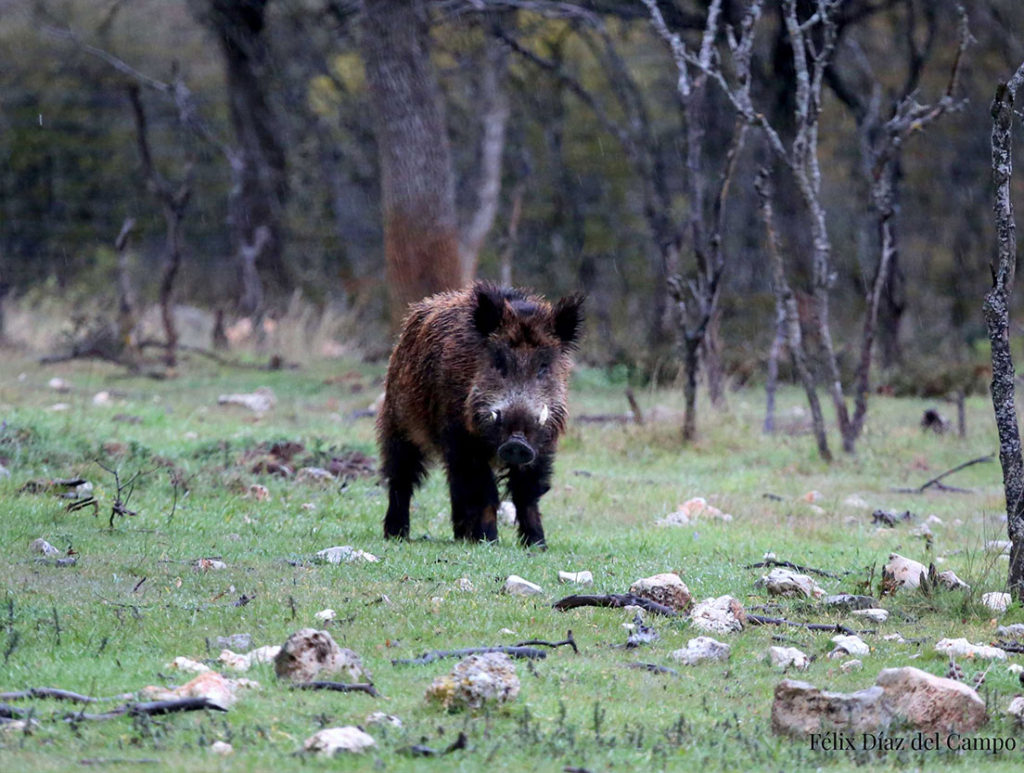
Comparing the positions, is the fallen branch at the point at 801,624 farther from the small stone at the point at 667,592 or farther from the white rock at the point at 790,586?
the white rock at the point at 790,586

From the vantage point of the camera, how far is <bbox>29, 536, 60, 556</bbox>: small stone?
7.57 metres

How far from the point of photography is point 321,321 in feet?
81.0

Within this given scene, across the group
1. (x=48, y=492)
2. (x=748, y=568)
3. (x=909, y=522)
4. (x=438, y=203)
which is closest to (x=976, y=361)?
(x=438, y=203)

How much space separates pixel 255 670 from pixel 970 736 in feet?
9.12

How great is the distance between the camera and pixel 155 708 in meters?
4.71

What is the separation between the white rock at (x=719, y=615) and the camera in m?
6.43

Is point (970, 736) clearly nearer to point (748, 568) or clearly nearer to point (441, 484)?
point (748, 568)

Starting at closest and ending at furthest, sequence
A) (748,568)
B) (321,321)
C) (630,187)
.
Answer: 1. (748,568)
2. (321,321)
3. (630,187)

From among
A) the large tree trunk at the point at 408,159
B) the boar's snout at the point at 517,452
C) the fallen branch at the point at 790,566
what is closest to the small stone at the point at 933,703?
the fallen branch at the point at 790,566

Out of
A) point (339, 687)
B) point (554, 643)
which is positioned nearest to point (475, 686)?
point (339, 687)

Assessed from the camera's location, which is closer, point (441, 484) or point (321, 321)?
point (441, 484)

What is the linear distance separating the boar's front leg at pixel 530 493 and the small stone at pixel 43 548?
9.35 ft

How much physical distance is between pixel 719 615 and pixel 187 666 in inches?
102

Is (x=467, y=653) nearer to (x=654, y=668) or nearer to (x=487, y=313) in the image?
(x=654, y=668)
